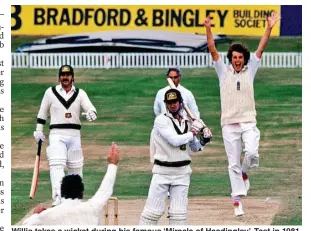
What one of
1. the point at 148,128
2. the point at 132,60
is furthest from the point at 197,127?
the point at 132,60

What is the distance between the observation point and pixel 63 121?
2344 cm

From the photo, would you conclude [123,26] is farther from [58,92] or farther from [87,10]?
[58,92]

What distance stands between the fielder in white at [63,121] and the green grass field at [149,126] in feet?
3.58

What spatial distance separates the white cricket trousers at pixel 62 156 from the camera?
23.3m

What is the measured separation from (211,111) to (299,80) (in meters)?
7.39

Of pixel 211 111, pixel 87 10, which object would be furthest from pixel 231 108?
pixel 87 10

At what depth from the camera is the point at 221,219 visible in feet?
75.4

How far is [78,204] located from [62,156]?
19.2 ft

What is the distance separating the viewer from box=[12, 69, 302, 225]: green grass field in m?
26.5

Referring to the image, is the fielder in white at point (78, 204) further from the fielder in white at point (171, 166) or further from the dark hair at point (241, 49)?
the dark hair at point (241, 49)

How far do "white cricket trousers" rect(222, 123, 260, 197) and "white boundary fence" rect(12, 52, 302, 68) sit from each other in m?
26.2

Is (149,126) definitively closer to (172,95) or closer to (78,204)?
(172,95)

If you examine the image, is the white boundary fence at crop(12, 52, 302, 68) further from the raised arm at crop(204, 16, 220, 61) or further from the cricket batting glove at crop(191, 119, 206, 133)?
the cricket batting glove at crop(191, 119, 206, 133)

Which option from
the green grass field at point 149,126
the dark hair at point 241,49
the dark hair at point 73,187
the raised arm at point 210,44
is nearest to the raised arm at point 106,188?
the dark hair at point 73,187
